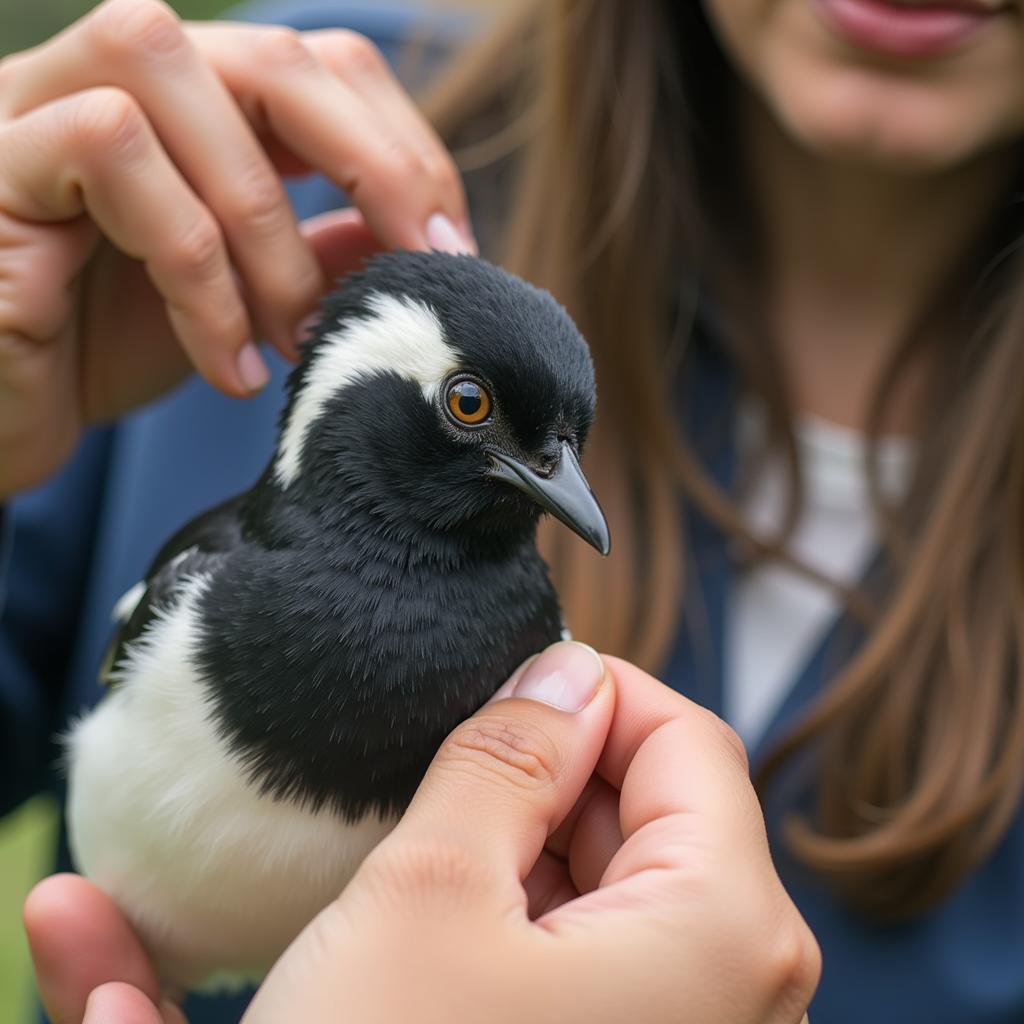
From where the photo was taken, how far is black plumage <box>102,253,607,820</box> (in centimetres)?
169

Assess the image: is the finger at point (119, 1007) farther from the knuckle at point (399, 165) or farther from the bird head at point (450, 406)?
the knuckle at point (399, 165)

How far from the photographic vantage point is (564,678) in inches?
66.0

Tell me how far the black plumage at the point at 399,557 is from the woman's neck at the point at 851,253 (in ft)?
5.00

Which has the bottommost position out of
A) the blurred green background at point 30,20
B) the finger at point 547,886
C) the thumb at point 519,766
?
the blurred green background at point 30,20

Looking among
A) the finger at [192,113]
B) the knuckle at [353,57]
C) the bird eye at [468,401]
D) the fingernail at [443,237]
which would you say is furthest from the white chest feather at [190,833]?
the knuckle at [353,57]

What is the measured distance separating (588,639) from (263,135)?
50.2 inches

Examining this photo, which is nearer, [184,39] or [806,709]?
[184,39]

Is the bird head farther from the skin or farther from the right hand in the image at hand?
the skin

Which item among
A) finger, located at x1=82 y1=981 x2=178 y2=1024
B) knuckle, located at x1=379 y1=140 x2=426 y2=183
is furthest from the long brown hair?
finger, located at x1=82 y1=981 x2=178 y2=1024

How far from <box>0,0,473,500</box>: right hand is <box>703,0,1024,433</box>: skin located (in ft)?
2.96

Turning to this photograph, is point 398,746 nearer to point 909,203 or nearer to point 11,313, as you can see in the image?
point 11,313

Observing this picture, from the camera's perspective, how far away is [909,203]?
3.14 m

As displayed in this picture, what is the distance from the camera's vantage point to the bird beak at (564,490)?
68.8 inches

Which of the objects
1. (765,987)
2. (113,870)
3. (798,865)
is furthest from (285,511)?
(798,865)
